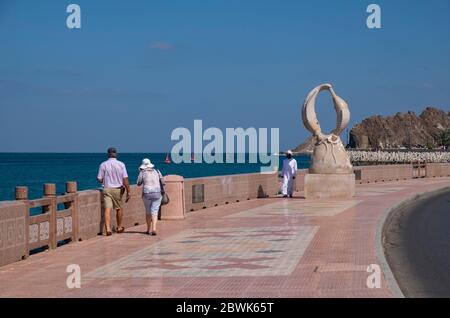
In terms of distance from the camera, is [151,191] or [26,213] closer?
[26,213]

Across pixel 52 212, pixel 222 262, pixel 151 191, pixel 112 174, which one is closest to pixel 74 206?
pixel 52 212

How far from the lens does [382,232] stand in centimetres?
1786

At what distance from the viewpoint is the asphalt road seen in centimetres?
1127

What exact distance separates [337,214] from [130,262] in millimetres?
9838

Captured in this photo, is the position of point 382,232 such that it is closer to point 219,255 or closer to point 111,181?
point 219,255

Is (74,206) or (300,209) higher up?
(74,206)

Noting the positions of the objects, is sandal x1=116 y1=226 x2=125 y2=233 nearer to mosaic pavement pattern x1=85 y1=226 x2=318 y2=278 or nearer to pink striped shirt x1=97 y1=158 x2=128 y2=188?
pink striped shirt x1=97 y1=158 x2=128 y2=188

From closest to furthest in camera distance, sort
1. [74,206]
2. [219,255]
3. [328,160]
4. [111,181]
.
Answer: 1. [219,255]
2. [74,206]
3. [111,181]
4. [328,160]

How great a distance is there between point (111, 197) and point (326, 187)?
43.1ft

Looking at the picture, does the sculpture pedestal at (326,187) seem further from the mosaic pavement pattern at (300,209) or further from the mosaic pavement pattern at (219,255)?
the mosaic pavement pattern at (219,255)

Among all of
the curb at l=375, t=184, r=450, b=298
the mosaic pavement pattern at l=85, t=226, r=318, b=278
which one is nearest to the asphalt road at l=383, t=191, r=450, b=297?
the curb at l=375, t=184, r=450, b=298

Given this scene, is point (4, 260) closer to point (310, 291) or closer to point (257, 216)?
point (310, 291)

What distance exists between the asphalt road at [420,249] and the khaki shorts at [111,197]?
544 cm

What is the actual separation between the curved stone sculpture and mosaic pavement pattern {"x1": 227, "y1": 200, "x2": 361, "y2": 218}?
6.74 ft
